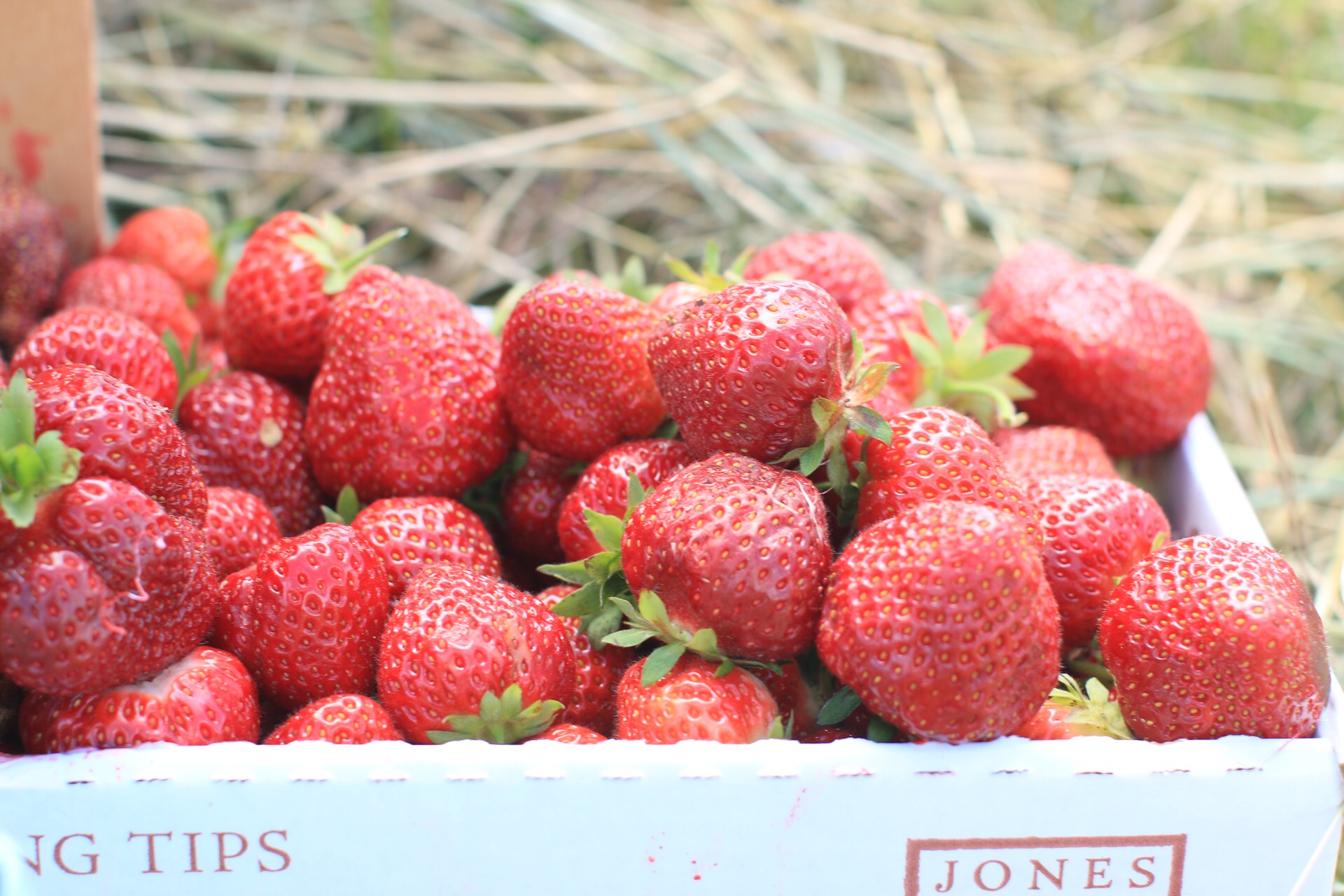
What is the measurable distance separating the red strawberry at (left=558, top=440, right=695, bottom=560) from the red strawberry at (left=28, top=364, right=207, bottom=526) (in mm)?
342

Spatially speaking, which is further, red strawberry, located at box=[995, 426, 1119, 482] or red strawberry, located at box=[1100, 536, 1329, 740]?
red strawberry, located at box=[995, 426, 1119, 482]

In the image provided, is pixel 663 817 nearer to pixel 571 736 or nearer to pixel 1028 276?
pixel 571 736

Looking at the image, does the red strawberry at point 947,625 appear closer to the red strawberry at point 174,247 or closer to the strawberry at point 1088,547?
the strawberry at point 1088,547

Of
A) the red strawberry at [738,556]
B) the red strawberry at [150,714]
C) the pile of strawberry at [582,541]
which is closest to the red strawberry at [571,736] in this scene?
the pile of strawberry at [582,541]

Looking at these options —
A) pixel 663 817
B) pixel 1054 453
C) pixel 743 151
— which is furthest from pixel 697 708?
pixel 743 151

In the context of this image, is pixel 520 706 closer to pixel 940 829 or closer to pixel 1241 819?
pixel 940 829

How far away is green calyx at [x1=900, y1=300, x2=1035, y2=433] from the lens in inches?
48.5

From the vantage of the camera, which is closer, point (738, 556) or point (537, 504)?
point (738, 556)

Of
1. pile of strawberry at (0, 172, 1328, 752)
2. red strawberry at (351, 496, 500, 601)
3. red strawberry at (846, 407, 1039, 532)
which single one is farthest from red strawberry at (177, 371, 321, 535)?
red strawberry at (846, 407, 1039, 532)

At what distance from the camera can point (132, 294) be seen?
4.50 feet

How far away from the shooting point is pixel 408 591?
0.99 meters

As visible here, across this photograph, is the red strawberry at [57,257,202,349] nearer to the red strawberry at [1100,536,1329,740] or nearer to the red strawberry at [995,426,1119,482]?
the red strawberry at [995,426,1119,482]

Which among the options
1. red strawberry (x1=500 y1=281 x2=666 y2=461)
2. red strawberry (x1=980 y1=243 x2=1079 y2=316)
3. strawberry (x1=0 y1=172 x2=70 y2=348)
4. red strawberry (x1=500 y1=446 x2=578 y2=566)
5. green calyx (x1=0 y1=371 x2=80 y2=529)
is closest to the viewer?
green calyx (x1=0 y1=371 x2=80 y2=529)

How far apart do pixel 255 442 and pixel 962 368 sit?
772 millimetres
